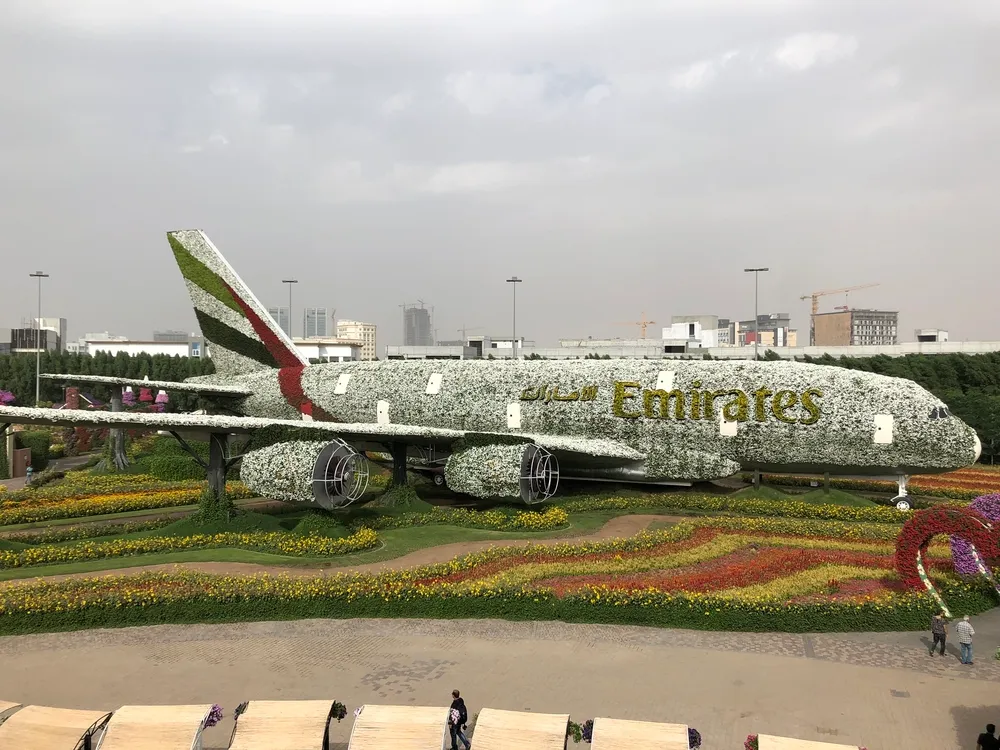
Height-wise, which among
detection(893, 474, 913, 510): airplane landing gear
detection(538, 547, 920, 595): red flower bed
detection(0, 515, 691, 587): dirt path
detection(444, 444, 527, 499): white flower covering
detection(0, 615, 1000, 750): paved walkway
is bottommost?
detection(0, 615, 1000, 750): paved walkway

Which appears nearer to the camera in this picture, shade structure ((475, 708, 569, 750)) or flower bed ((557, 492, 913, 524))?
shade structure ((475, 708, 569, 750))

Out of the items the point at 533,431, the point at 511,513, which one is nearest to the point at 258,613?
the point at 511,513

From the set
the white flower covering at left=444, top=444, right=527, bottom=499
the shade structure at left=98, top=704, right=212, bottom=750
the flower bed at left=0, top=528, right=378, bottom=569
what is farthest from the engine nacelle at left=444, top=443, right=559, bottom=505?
the shade structure at left=98, top=704, right=212, bottom=750

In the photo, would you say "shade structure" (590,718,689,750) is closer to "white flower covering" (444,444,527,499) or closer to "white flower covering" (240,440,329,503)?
"white flower covering" (240,440,329,503)

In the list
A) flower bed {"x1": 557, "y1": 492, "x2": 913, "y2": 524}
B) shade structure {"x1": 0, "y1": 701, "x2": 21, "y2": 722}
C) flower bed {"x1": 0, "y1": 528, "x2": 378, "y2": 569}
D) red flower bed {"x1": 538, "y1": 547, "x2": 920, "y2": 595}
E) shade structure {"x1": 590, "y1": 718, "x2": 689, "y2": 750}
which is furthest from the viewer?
flower bed {"x1": 557, "y1": 492, "x2": 913, "y2": 524}

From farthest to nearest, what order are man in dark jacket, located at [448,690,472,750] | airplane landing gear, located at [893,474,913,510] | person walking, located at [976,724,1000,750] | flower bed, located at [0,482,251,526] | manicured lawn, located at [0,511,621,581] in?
flower bed, located at [0,482,251,526], airplane landing gear, located at [893,474,913,510], manicured lawn, located at [0,511,621,581], man in dark jacket, located at [448,690,472,750], person walking, located at [976,724,1000,750]

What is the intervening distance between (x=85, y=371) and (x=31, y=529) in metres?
52.1

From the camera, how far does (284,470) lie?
974 inches

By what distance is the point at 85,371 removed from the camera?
74500 mm

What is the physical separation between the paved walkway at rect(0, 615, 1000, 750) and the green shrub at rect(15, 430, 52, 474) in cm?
3457

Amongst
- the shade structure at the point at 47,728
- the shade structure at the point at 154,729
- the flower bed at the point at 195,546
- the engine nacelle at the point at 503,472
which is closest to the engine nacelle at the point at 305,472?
the flower bed at the point at 195,546

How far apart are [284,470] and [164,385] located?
9.90 m

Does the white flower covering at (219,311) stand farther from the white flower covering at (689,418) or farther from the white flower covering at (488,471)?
the white flower covering at (488,471)

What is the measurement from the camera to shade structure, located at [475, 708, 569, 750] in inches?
421
